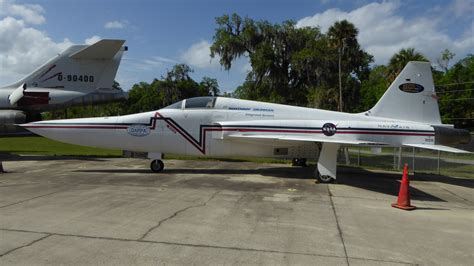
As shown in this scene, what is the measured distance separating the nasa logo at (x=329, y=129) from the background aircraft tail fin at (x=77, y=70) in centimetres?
998

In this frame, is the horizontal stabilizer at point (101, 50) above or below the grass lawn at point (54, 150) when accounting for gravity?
above

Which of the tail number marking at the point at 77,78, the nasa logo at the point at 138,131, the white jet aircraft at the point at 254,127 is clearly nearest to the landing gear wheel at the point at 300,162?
the white jet aircraft at the point at 254,127

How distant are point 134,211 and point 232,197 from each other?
7.80 ft

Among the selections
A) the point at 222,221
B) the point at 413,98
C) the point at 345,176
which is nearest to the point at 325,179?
the point at 345,176

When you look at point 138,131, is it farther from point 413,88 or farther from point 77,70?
point 413,88

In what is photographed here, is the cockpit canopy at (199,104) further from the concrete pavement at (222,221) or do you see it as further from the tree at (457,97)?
the tree at (457,97)

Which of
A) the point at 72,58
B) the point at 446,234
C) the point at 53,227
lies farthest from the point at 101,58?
the point at 446,234

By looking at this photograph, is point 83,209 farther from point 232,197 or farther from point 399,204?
point 399,204

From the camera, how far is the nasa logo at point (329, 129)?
37.8 ft

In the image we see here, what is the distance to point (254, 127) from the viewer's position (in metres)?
11.7

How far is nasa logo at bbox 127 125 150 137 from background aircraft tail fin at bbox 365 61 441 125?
25.3 ft

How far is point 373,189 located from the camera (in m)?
10.1

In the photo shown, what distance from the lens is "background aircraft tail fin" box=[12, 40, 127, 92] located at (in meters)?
16.6

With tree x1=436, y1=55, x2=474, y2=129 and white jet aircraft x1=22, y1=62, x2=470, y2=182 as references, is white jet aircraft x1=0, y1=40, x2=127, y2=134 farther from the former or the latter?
tree x1=436, y1=55, x2=474, y2=129
